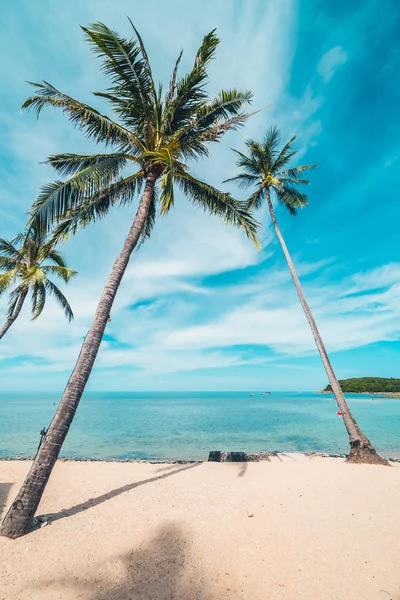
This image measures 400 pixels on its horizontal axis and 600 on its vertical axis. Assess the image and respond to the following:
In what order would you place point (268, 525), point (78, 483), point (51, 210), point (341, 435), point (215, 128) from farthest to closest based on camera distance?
point (341, 435)
point (215, 128)
point (78, 483)
point (51, 210)
point (268, 525)

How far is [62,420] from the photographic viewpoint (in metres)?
5.68

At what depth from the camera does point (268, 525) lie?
18.8 feet

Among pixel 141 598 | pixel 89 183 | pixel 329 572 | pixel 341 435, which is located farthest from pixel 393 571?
pixel 341 435

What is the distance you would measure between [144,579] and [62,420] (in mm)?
3040

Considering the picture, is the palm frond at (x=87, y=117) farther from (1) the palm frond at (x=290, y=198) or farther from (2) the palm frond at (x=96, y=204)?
(1) the palm frond at (x=290, y=198)

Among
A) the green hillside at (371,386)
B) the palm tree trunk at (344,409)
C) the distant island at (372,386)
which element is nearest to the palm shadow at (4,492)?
the palm tree trunk at (344,409)

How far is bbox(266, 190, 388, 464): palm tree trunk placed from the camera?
1099 centimetres

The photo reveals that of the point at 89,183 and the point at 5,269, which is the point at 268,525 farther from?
the point at 5,269

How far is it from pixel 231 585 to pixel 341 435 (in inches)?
1073

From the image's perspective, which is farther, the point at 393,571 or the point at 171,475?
the point at 171,475

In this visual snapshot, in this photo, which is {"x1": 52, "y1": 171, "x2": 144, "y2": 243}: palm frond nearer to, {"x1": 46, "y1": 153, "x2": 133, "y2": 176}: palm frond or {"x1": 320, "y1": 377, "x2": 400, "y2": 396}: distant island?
{"x1": 46, "y1": 153, "x2": 133, "y2": 176}: palm frond

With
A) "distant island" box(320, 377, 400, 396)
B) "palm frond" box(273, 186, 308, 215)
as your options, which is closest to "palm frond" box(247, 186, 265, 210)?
"palm frond" box(273, 186, 308, 215)

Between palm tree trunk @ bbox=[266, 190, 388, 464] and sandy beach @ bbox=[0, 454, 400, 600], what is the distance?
2.40 meters

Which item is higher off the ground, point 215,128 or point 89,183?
point 215,128
